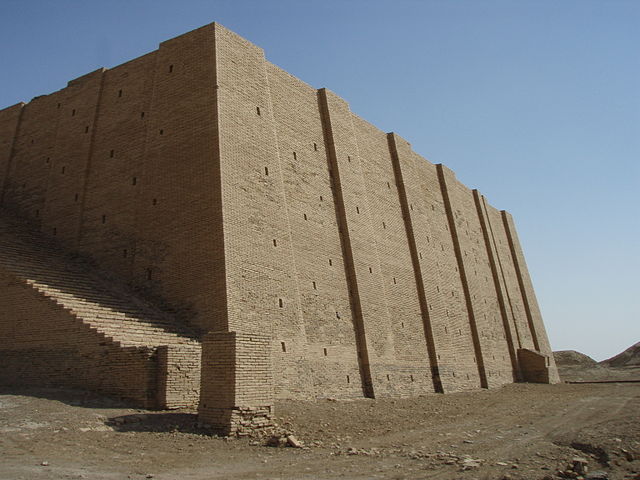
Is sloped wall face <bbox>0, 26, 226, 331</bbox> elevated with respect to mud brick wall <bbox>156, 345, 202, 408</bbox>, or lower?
elevated

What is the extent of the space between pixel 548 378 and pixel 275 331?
62.2 ft

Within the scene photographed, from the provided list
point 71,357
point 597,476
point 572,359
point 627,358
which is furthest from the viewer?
point 627,358

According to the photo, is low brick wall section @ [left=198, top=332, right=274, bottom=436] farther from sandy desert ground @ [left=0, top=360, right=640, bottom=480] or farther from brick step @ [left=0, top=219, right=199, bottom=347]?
brick step @ [left=0, top=219, right=199, bottom=347]

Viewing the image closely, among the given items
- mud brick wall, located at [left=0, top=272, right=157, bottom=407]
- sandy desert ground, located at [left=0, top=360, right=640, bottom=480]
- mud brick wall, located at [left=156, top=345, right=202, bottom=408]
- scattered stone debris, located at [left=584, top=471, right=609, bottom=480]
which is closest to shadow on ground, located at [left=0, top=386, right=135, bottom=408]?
sandy desert ground, located at [left=0, top=360, right=640, bottom=480]

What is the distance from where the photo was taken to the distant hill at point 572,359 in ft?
143

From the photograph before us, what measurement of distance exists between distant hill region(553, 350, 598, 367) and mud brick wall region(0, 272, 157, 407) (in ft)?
138

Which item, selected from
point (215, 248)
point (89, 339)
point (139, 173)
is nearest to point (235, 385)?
point (89, 339)

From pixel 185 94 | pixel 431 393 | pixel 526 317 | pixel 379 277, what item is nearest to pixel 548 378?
pixel 526 317

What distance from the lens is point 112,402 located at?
28.3 feet

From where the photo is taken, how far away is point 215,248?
11.8m

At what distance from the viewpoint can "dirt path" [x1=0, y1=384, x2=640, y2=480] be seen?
218 inches

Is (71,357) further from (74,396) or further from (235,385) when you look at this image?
(235,385)

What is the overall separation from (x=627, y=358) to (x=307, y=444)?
50.0 metres

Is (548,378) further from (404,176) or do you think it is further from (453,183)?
(404,176)
